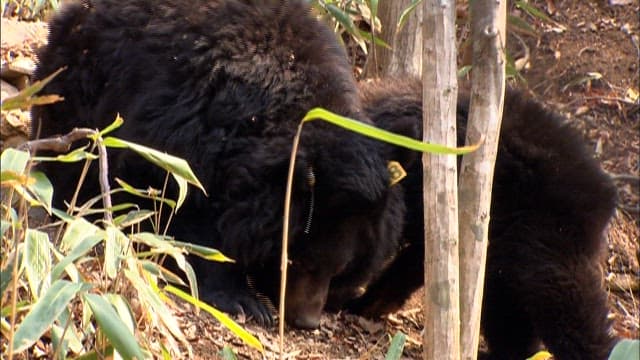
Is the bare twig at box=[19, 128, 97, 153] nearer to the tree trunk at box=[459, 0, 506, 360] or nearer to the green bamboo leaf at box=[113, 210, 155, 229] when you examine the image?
the green bamboo leaf at box=[113, 210, 155, 229]

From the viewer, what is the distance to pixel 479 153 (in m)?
3.21

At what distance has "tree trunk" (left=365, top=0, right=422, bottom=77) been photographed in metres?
5.53

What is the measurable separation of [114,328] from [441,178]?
0.98 m

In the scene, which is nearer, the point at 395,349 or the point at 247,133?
the point at 395,349

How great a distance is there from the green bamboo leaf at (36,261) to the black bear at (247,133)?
6.03 ft

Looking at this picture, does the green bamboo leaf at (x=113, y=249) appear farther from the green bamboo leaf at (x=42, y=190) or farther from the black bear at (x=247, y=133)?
the black bear at (x=247, y=133)

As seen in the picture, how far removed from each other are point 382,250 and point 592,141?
2.97 m

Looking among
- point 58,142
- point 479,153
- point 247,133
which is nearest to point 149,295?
point 58,142

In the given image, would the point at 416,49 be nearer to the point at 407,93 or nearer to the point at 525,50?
the point at 407,93

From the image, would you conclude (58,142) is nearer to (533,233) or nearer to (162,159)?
(162,159)

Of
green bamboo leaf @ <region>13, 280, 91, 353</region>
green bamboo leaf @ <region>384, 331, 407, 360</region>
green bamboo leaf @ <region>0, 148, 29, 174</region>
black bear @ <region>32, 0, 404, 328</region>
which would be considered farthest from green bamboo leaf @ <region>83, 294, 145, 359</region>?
black bear @ <region>32, 0, 404, 328</region>

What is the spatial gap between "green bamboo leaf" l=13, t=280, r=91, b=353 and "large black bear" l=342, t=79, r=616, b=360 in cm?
224

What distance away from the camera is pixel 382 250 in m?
4.85

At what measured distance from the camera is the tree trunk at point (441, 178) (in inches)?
119
